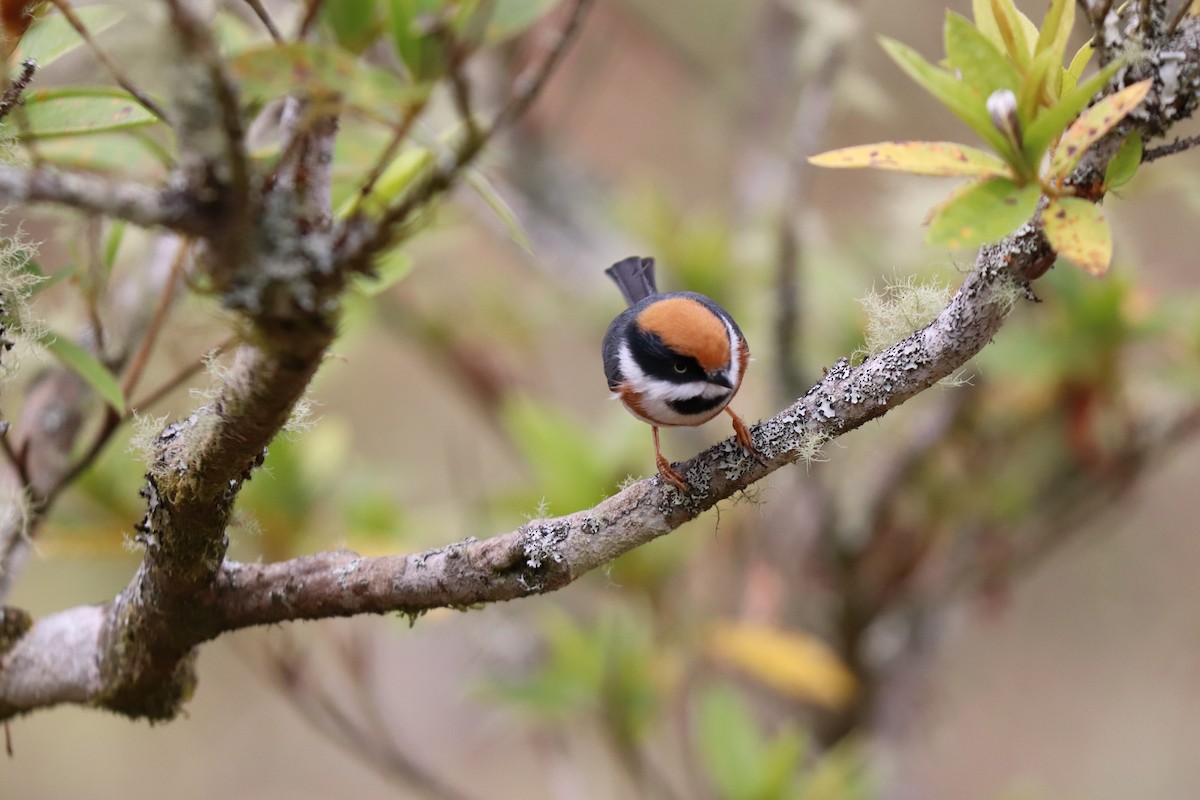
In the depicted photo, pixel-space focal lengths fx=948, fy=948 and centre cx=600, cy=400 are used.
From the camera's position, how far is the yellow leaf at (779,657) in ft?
4.92

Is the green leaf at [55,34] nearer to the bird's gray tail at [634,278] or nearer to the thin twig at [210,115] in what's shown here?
the thin twig at [210,115]

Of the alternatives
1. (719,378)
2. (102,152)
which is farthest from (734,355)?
(102,152)

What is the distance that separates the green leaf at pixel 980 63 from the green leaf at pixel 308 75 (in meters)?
0.32

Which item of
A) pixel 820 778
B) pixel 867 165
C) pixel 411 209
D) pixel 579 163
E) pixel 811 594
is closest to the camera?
pixel 411 209

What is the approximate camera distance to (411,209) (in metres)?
0.45

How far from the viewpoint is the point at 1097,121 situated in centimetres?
52

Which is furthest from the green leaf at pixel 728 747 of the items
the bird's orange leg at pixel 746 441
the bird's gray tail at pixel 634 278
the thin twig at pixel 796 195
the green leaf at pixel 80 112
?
the green leaf at pixel 80 112

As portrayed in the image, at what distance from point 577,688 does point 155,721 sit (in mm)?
749

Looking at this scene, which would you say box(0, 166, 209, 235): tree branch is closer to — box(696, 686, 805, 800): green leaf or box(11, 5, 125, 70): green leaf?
box(11, 5, 125, 70): green leaf

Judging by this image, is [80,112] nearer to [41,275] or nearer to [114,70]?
[41,275]

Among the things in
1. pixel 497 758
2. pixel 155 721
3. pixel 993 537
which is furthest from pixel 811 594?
pixel 497 758

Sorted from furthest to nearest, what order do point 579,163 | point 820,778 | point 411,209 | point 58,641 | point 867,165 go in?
1. point 579,163
2. point 820,778
3. point 58,641
4. point 867,165
5. point 411,209

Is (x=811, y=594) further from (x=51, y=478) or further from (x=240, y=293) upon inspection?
(x=240, y=293)

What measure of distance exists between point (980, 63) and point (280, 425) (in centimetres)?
47
